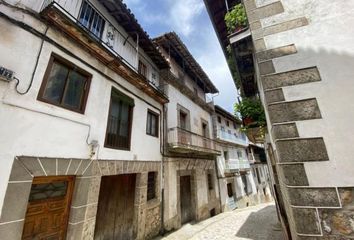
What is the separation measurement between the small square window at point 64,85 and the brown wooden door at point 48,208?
1.85m

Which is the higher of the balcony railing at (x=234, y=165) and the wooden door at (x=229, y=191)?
the balcony railing at (x=234, y=165)

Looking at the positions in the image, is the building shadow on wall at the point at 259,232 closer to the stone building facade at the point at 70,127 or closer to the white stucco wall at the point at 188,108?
the stone building facade at the point at 70,127

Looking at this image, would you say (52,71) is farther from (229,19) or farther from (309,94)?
(309,94)

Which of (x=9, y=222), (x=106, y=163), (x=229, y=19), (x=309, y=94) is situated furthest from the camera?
(x=106, y=163)

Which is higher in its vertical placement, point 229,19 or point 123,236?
point 229,19

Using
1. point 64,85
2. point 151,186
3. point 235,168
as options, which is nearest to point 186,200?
point 151,186

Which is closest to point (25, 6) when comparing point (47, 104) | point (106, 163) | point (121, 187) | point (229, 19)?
point (47, 104)

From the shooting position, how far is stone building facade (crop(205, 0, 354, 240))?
208 cm

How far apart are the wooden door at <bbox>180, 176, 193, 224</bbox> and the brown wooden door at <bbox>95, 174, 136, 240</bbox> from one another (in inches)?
152

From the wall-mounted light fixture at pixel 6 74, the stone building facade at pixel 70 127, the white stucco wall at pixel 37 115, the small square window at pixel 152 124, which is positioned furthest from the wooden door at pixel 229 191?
the wall-mounted light fixture at pixel 6 74

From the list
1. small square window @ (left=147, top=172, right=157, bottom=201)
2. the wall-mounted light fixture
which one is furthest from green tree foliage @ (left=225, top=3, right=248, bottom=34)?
small square window @ (left=147, top=172, right=157, bottom=201)

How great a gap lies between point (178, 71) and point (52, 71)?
8.21m

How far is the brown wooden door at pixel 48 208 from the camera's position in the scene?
11.2ft

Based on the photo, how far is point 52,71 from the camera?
4.04 m
